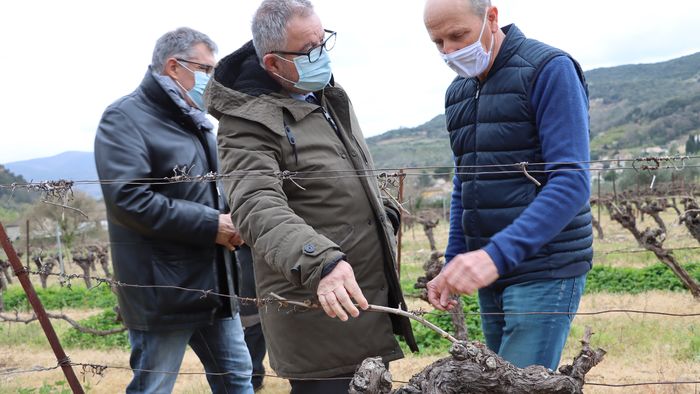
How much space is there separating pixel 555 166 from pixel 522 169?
0.11m

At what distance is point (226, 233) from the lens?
3219 millimetres

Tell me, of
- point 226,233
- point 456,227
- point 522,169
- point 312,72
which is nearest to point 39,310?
point 226,233

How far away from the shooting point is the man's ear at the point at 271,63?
94.0 inches

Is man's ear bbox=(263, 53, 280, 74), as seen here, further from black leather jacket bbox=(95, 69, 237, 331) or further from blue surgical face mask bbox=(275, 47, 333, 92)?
black leather jacket bbox=(95, 69, 237, 331)

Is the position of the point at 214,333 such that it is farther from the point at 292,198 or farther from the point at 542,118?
the point at 542,118

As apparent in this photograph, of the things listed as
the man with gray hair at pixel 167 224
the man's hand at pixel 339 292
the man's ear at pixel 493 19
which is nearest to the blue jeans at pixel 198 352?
the man with gray hair at pixel 167 224

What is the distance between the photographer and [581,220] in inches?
91.8

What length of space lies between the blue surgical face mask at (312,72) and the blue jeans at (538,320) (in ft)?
3.22

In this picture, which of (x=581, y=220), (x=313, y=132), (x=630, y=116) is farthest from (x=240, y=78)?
(x=630, y=116)

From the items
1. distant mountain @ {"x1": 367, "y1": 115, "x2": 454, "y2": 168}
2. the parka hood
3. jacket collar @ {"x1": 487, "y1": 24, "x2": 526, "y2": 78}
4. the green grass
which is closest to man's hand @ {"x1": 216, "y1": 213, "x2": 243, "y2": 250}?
the parka hood

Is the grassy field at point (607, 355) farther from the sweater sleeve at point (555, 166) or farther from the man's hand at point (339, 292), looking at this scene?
the man's hand at point (339, 292)

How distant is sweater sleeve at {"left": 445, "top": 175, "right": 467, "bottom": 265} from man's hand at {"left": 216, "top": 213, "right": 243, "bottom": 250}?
104cm

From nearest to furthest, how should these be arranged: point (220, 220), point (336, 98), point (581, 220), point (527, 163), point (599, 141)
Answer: point (527, 163)
point (581, 220)
point (336, 98)
point (220, 220)
point (599, 141)

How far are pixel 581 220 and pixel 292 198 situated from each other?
980mm
